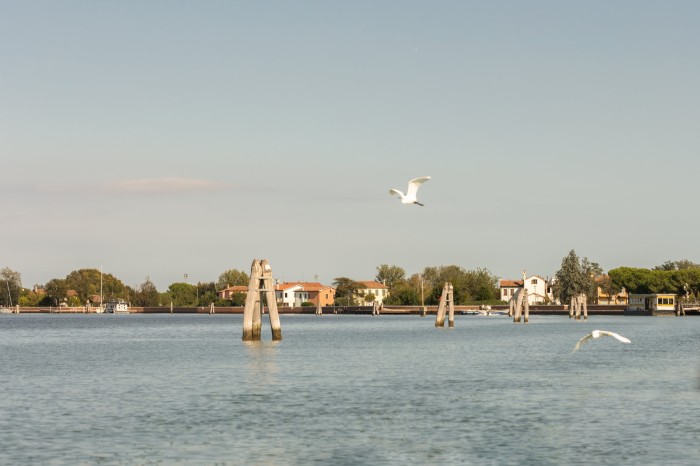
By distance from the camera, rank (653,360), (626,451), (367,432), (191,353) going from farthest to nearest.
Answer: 1. (191,353)
2. (653,360)
3. (367,432)
4. (626,451)

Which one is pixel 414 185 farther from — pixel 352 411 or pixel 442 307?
pixel 442 307

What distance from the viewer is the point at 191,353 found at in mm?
72188

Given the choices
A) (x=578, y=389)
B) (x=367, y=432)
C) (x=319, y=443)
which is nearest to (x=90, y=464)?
(x=319, y=443)

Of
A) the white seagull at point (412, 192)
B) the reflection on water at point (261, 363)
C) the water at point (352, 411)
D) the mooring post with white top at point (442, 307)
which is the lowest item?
the water at point (352, 411)

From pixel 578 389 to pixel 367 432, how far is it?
15264 mm

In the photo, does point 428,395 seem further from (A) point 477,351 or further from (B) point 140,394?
(A) point 477,351

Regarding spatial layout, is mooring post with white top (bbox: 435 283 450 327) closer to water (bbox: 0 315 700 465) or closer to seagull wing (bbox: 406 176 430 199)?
water (bbox: 0 315 700 465)

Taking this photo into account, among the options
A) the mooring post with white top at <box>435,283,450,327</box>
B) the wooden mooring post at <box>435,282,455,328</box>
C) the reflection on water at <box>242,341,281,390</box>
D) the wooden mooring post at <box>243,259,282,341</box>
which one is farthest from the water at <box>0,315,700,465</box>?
the mooring post with white top at <box>435,283,450,327</box>

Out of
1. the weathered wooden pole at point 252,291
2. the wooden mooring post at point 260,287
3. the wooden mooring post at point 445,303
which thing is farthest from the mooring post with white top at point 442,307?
the wooden mooring post at point 260,287

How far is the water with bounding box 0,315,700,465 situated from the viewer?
88.6 feet

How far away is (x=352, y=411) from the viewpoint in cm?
3512

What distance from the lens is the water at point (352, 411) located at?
27000 mm

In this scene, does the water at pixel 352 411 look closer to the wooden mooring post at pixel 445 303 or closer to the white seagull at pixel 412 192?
the white seagull at pixel 412 192

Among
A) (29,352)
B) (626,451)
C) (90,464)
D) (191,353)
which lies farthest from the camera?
(29,352)
